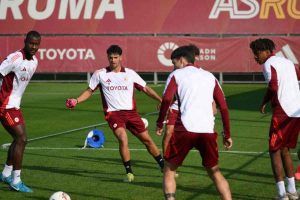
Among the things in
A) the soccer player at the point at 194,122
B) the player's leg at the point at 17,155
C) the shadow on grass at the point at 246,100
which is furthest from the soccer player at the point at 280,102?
the shadow on grass at the point at 246,100

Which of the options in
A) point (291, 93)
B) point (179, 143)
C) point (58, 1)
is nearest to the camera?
point (179, 143)

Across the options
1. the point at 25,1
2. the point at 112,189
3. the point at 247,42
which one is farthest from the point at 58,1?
the point at 112,189

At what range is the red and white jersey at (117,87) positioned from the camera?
518 inches

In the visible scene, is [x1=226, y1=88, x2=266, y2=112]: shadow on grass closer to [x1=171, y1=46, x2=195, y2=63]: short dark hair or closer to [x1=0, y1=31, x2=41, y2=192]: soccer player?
[x1=0, y1=31, x2=41, y2=192]: soccer player

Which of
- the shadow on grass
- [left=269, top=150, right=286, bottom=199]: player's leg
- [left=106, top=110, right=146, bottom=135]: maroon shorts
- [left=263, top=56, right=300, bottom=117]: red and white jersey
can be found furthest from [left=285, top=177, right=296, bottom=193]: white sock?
the shadow on grass

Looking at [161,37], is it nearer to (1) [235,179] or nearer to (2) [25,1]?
(2) [25,1]

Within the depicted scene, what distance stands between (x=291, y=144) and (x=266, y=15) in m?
29.4

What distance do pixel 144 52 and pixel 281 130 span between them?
28.6m

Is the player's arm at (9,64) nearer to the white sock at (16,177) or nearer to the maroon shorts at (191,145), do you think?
the white sock at (16,177)

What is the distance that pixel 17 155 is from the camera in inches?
471

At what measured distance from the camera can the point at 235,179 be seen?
12625 millimetres

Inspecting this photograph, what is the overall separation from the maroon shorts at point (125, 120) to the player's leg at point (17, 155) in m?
1.64

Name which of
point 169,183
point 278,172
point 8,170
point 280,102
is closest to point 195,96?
point 169,183

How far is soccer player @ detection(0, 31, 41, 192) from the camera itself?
1185 cm
